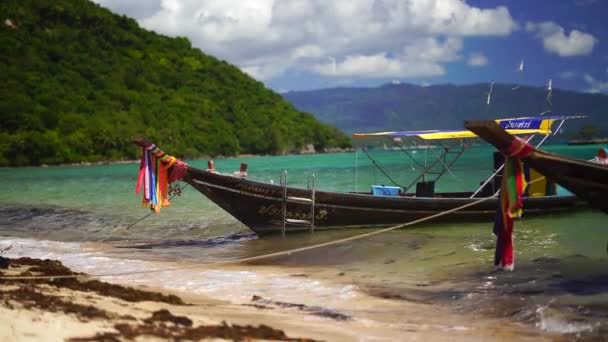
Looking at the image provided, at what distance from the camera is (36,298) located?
20.0ft

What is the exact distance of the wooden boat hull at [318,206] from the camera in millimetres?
13875

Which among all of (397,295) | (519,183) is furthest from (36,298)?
(519,183)

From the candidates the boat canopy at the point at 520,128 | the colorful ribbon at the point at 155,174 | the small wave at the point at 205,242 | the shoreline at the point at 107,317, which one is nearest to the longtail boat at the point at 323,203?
the boat canopy at the point at 520,128

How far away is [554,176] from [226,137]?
11030cm

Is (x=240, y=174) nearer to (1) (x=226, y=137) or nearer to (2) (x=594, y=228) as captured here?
(2) (x=594, y=228)

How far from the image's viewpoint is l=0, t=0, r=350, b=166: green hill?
84.8m

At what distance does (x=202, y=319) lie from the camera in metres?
5.93

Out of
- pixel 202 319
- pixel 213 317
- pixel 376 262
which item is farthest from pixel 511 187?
pixel 376 262

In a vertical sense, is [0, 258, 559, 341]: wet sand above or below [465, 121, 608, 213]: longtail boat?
below

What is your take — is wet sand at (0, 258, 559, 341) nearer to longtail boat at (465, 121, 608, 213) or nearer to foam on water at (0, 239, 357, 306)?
foam on water at (0, 239, 357, 306)

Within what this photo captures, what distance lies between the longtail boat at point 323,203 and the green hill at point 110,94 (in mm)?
73534

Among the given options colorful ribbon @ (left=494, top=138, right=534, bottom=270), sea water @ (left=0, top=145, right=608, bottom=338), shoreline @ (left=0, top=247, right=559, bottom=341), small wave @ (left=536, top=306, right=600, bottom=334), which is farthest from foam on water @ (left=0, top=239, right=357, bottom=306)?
small wave @ (left=536, top=306, right=600, bottom=334)

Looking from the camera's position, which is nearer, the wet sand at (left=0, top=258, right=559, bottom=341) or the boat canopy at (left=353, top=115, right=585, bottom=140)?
the wet sand at (left=0, top=258, right=559, bottom=341)

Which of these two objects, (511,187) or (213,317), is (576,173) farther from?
(213,317)
